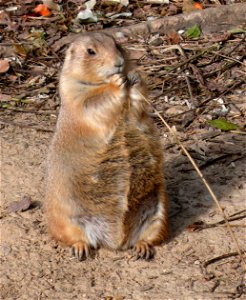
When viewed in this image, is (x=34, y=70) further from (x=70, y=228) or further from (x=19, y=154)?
(x=70, y=228)

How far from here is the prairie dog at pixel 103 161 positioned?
4.81m

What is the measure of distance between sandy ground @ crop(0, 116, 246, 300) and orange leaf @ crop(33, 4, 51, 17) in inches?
115

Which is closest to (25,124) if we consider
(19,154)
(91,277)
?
(19,154)

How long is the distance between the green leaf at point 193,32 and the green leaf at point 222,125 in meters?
1.69

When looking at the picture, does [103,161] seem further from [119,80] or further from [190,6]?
[190,6]

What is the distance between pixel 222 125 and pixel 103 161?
1.90 meters

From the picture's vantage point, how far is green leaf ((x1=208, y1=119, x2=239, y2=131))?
21.3 ft

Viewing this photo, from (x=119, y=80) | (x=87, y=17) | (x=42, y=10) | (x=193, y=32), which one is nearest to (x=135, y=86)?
(x=119, y=80)

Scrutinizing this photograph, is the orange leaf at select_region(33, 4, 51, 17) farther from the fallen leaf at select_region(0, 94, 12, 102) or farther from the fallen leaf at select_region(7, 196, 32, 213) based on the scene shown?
the fallen leaf at select_region(7, 196, 32, 213)

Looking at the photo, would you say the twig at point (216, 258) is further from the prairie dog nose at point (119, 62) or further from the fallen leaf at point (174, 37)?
the fallen leaf at point (174, 37)

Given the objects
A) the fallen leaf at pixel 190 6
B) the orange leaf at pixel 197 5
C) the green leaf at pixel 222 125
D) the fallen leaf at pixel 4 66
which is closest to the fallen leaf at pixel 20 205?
the green leaf at pixel 222 125

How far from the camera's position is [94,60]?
190 inches

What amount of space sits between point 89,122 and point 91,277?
0.92 m

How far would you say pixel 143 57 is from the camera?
25.3 ft
